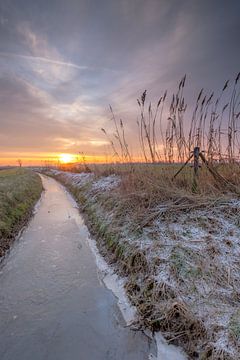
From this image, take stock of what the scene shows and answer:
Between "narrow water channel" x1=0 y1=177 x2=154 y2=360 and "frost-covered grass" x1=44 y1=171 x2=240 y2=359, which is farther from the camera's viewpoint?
"narrow water channel" x1=0 y1=177 x2=154 y2=360

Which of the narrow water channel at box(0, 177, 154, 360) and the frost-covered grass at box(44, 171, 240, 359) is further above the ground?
the frost-covered grass at box(44, 171, 240, 359)

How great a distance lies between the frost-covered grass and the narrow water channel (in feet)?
1.30

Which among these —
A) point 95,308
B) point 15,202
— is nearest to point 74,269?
point 95,308

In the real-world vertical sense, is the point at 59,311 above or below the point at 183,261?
below

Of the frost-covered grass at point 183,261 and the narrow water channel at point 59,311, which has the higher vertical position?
the frost-covered grass at point 183,261

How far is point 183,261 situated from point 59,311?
6.23 ft

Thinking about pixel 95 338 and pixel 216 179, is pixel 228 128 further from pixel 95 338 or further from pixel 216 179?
pixel 95 338

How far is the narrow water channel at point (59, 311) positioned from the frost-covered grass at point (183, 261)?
1.30 ft

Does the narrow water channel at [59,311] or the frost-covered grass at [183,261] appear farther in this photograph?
the narrow water channel at [59,311]

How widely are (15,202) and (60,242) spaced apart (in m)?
3.70

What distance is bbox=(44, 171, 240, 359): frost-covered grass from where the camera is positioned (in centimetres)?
239

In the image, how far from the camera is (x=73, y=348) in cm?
258

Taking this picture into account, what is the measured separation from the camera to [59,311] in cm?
319

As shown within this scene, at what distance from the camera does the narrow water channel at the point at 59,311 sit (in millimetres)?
2551
